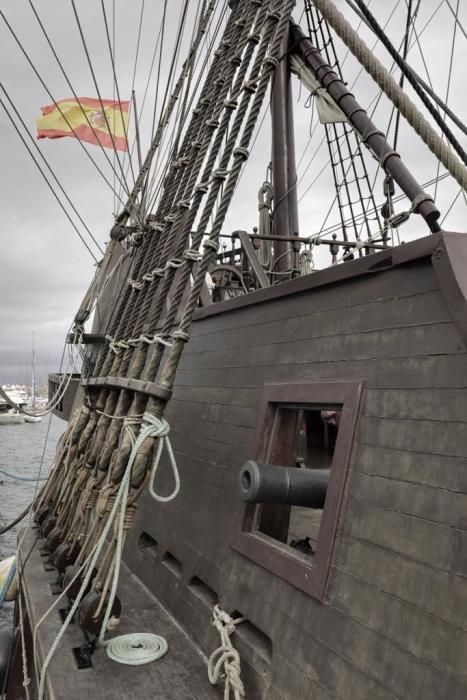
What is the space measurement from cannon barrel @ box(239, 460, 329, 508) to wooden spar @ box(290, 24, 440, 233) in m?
3.59

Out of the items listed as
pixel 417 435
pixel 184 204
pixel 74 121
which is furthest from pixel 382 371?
pixel 74 121

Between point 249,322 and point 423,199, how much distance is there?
8.17 feet

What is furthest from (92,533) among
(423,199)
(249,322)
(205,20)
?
(205,20)

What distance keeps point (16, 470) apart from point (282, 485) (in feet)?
101

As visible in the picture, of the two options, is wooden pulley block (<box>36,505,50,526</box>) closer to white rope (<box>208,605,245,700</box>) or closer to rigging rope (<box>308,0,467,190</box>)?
white rope (<box>208,605,245,700</box>)

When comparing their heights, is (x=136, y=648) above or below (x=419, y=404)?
below

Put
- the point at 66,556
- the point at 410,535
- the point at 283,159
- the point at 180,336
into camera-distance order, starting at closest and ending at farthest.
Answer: the point at 410,535, the point at 180,336, the point at 66,556, the point at 283,159

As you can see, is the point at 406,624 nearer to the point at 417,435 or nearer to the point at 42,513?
the point at 417,435

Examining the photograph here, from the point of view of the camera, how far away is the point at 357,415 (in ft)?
8.91

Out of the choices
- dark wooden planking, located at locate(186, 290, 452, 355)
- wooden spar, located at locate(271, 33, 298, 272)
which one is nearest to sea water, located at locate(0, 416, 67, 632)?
dark wooden planking, located at locate(186, 290, 452, 355)

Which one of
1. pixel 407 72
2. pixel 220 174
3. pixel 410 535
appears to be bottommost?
pixel 410 535

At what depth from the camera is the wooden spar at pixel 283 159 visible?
8203 mm

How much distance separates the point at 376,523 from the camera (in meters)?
2.46

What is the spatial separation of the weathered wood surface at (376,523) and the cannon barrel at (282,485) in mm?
312
